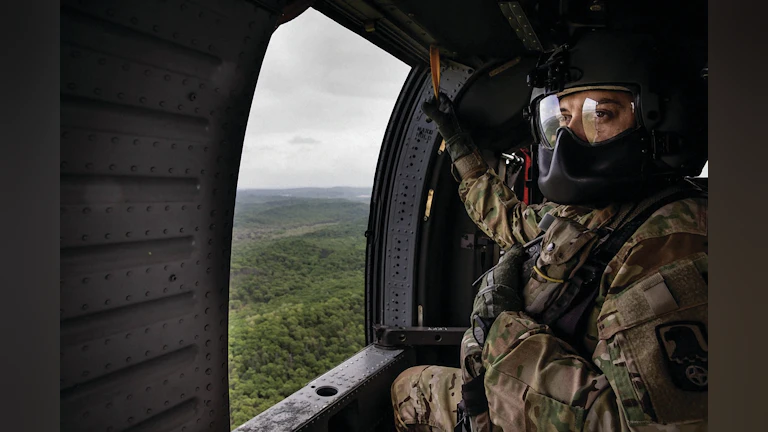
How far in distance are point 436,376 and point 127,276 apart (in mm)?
1759

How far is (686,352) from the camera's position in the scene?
53.6 inches

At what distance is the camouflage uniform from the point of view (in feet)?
4.49

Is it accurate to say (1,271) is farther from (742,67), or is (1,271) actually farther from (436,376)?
(436,376)

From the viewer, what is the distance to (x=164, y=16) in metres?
1.42

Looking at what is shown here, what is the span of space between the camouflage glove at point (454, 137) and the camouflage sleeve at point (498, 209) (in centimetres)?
7

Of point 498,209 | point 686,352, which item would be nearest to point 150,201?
point 686,352

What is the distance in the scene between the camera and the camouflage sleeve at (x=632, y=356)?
1.36 metres

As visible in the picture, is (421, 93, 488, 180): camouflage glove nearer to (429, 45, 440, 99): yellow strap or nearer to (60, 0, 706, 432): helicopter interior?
(429, 45, 440, 99): yellow strap

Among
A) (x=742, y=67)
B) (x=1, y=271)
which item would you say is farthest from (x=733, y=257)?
(x=1, y=271)

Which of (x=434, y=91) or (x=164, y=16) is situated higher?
(x=434, y=91)

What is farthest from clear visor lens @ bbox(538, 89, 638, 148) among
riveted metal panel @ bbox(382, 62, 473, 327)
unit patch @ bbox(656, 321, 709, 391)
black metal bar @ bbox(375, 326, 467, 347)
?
black metal bar @ bbox(375, 326, 467, 347)

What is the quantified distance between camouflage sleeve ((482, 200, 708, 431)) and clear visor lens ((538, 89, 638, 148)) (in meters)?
0.39

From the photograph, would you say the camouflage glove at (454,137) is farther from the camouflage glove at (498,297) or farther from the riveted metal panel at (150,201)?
the riveted metal panel at (150,201)

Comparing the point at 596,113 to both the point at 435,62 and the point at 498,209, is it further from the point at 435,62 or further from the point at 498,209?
the point at 435,62
